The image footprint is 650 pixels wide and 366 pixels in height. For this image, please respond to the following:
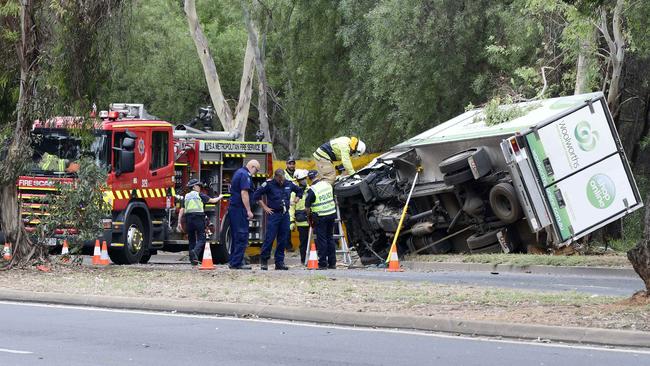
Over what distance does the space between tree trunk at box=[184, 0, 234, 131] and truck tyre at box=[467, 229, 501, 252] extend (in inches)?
707

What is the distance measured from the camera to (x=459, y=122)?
24.1 meters

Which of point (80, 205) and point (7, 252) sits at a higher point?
point (80, 205)

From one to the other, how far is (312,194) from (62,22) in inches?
199

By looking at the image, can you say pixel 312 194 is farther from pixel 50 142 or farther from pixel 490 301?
pixel 490 301

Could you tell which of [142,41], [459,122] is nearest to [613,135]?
[459,122]

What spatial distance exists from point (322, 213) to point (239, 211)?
143cm

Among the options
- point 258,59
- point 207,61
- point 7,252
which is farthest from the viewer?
point 258,59

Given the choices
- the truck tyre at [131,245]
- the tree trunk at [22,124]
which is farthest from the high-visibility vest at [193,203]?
the tree trunk at [22,124]

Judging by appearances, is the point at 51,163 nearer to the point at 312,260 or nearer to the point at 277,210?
the point at 277,210

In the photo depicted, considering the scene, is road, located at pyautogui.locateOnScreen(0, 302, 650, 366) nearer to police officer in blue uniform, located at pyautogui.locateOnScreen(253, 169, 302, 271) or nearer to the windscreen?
police officer in blue uniform, located at pyautogui.locateOnScreen(253, 169, 302, 271)

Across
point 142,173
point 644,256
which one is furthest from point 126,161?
point 644,256

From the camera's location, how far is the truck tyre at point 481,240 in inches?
867

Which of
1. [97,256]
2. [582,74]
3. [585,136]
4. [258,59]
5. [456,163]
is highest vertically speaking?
[258,59]

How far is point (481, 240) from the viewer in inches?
872
